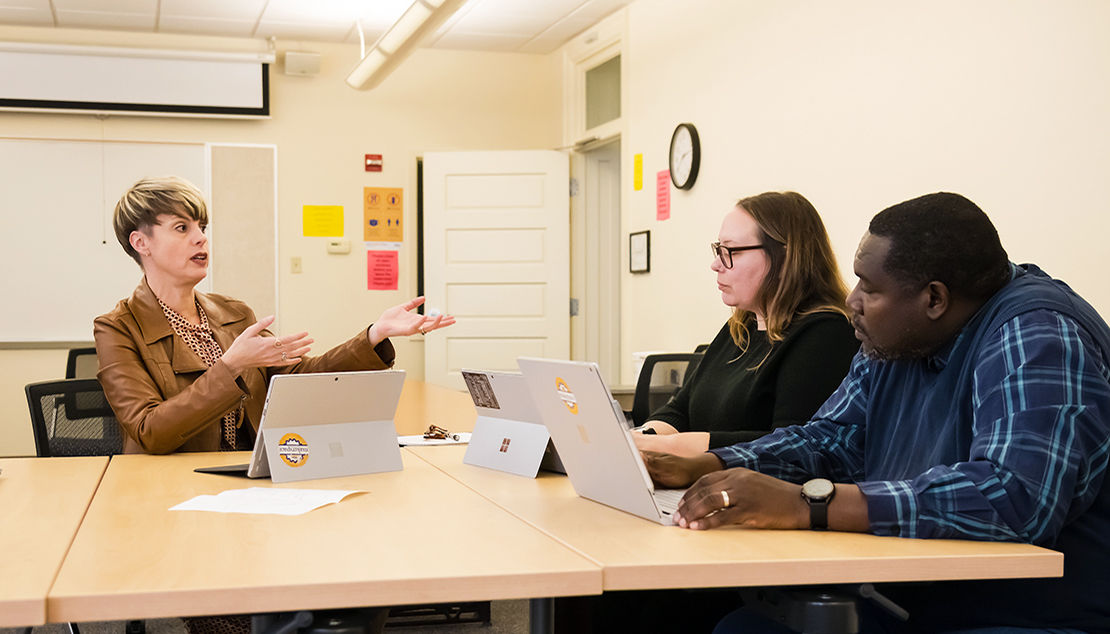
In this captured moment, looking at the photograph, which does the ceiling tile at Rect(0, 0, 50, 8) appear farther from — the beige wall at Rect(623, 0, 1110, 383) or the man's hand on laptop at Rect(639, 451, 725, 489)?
the man's hand on laptop at Rect(639, 451, 725, 489)

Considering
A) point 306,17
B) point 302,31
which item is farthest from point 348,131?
point 306,17

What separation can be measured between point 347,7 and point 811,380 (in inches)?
162

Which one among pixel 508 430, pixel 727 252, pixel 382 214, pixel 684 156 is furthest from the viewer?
pixel 382 214

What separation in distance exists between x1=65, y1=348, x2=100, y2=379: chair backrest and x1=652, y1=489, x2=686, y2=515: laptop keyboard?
2454 mm

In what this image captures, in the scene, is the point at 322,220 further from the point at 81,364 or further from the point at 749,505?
the point at 749,505

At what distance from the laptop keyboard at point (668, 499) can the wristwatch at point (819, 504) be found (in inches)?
8.1

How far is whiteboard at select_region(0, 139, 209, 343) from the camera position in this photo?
17.7 ft

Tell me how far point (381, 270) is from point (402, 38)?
→ 200 cm

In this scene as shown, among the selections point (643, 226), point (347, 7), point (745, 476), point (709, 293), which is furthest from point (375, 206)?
point (745, 476)

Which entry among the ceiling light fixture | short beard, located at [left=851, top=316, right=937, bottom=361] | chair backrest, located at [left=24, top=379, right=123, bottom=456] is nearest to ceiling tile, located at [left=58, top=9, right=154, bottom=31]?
the ceiling light fixture

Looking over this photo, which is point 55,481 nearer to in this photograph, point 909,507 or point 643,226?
point 909,507

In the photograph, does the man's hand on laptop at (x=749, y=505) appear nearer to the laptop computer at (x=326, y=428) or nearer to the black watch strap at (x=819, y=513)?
the black watch strap at (x=819, y=513)

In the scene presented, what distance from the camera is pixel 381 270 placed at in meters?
6.00

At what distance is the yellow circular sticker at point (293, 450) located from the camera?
1.73 metres
